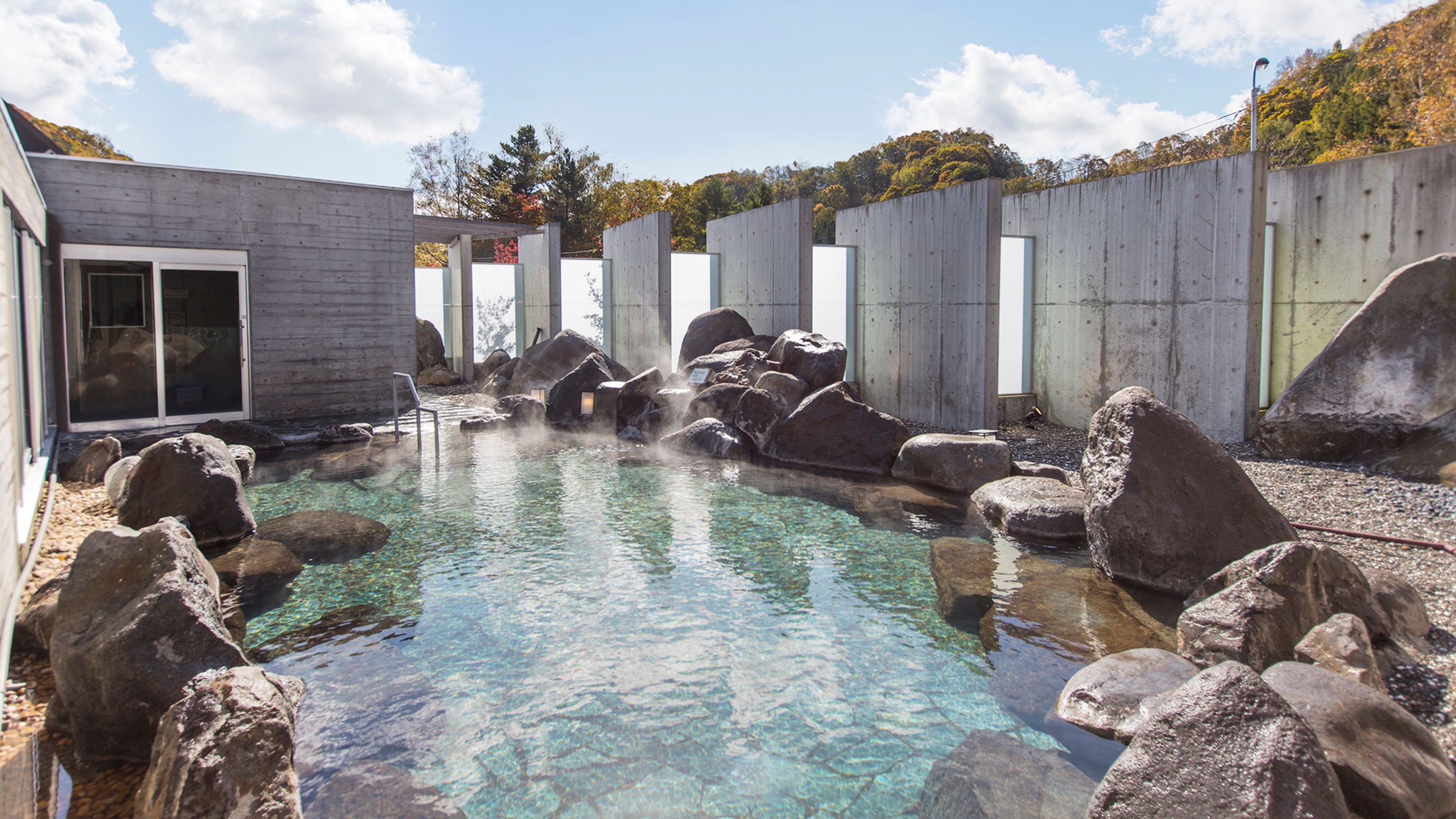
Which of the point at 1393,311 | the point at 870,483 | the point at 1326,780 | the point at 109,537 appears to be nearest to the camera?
the point at 1326,780

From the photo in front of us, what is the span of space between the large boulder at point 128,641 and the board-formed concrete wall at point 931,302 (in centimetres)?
822

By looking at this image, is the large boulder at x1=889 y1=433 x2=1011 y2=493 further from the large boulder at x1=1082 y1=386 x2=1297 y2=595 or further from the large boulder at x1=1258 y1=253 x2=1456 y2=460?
the large boulder at x1=1258 y1=253 x2=1456 y2=460

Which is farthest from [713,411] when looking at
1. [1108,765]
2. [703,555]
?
[1108,765]

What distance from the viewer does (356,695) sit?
3.85 meters

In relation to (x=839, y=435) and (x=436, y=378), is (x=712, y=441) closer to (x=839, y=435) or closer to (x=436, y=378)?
(x=839, y=435)

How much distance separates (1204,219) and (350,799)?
9415 millimetres

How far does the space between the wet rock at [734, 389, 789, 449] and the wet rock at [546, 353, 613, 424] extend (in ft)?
9.87

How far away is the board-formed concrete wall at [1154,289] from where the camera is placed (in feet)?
28.5

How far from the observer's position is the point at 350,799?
307 centimetres

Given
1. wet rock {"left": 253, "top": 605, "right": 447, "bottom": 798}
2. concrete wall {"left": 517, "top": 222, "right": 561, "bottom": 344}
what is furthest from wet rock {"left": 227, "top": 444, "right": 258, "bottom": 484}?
concrete wall {"left": 517, "top": 222, "right": 561, "bottom": 344}

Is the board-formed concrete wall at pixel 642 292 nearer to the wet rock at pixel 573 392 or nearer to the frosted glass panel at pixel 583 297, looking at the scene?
the frosted glass panel at pixel 583 297

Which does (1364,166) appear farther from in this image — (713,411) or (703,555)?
(703,555)

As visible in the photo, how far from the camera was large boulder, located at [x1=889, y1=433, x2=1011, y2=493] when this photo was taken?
7.79 metres

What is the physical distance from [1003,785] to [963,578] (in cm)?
228
